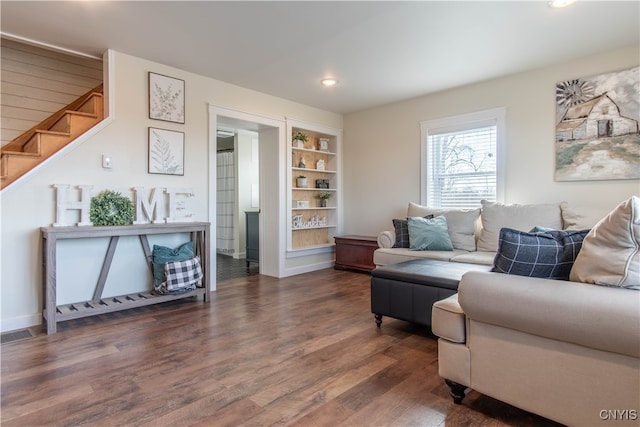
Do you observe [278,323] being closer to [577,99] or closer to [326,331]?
[326,331]

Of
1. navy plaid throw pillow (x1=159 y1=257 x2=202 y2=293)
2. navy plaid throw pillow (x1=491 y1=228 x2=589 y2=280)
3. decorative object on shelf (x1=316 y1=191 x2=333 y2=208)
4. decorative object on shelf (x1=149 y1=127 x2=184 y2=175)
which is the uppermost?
decorative object on shelf (x1=149 y1=127 x2=184 y2=175)

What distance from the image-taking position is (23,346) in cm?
247

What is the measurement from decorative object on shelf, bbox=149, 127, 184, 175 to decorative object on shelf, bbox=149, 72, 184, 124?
0.51 feet

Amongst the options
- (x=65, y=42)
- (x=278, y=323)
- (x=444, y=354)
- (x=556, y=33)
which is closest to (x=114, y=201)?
(x=65, y=42)

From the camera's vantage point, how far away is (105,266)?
322cm

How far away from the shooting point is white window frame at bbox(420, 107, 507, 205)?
13.4 feet

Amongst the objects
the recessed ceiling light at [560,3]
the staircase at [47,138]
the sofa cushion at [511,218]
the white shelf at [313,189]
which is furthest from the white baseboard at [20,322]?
the recessed ceiling light at [560,3]

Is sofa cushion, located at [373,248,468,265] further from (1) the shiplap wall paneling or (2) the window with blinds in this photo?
(1) the shiplap wall paneling

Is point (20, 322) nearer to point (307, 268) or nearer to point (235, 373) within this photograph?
point (235, 373)

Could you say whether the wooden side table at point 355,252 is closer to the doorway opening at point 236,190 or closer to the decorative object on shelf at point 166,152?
the doorway opening at point 236,190

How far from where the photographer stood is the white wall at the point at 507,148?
3543mm

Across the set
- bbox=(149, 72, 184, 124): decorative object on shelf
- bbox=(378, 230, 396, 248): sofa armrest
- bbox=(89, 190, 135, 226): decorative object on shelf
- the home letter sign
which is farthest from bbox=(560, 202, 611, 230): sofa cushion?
the home letter sign

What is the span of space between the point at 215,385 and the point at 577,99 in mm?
4191

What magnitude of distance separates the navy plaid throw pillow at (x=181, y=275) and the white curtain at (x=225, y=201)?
333 cm
